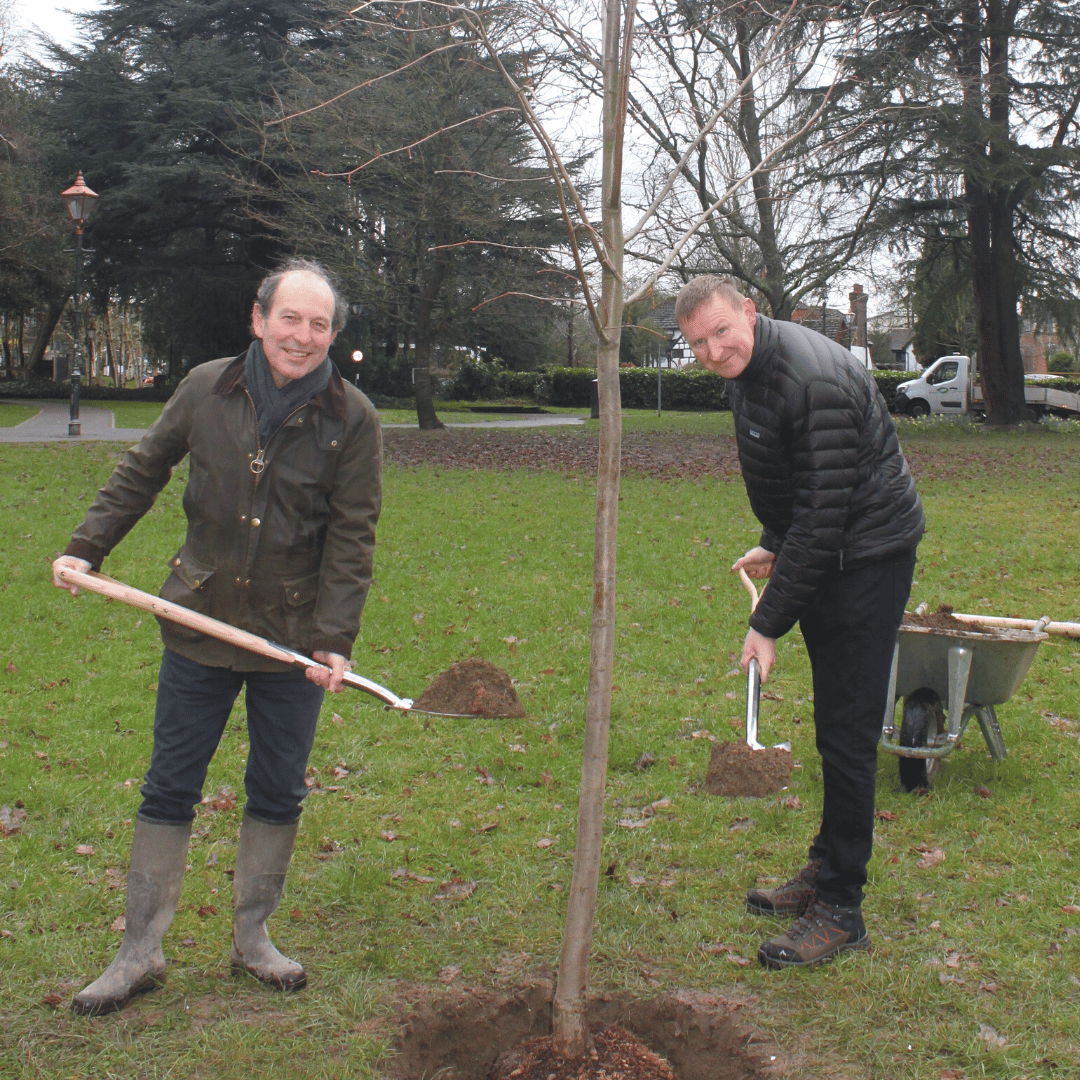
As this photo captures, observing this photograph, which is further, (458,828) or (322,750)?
(322,750)

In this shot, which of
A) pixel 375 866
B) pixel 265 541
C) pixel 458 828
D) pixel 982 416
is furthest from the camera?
pixel 982 416

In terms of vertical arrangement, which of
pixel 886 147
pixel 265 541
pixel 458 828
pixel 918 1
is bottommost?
pixel 458 828

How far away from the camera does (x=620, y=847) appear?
4.27 meters

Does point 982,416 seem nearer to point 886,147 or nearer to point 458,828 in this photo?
point 886,147

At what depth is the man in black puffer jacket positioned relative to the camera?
Result: 310cm

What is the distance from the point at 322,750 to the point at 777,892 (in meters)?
2.52

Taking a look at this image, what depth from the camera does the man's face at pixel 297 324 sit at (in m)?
2.90

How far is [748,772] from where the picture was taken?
4.85 meters

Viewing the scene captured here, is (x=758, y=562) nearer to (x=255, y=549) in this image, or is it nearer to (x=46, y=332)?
(x=255, y=549)

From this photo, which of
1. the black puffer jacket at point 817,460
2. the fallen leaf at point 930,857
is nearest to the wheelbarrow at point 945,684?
the fallen leaf at point 930,857

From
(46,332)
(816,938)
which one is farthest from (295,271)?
(46,332)

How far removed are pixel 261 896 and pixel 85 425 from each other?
2361cm

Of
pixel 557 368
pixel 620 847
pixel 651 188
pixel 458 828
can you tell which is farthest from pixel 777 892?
pixel 557 368

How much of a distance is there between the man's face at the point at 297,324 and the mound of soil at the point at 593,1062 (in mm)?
2013
